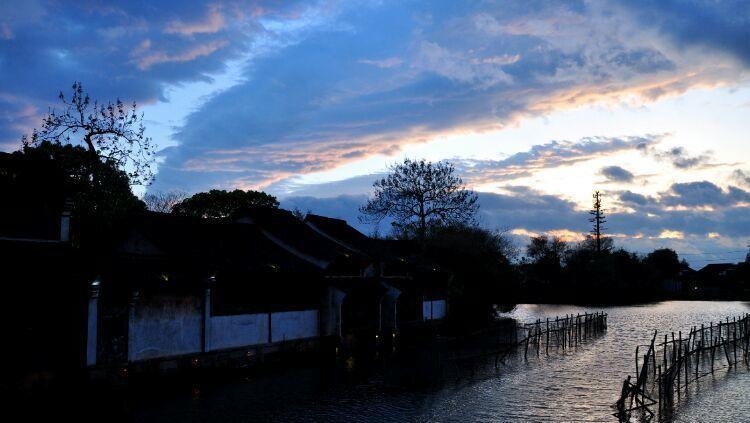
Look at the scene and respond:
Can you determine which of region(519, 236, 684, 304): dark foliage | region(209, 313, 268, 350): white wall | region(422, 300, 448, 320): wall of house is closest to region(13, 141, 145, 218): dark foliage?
region(209, 313, 268, 350): white wall

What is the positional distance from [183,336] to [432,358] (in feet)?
43.6

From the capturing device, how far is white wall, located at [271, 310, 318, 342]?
30.1m

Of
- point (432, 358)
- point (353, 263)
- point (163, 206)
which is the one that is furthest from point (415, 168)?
point (163, 206)

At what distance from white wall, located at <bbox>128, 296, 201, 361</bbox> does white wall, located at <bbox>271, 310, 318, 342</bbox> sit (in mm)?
5208

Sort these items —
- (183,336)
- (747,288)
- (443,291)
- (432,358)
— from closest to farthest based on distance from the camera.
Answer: (183,336)
(432,358)
(443,291)
(747,288)

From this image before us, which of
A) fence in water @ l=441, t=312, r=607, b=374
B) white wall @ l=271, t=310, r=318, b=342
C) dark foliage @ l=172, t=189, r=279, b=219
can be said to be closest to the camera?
white wall @ l=271, t=310, r=318, b=342

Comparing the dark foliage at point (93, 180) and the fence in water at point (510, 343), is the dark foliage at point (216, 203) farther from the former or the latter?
the fence in water at point (510, 343)

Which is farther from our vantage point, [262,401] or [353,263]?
[353,263]

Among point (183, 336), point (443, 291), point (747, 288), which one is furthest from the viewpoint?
point (747, 288)

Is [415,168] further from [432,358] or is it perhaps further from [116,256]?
[116,256]

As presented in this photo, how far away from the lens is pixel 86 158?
3569 centimetres

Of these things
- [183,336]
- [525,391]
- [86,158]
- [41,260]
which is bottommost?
[525,391]

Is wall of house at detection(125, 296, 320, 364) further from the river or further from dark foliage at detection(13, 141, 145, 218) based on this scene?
dark foliage at detection(13, 141, 145, 218)

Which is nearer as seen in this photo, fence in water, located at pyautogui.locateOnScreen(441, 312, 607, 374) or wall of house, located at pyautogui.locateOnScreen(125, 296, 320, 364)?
wall of house, located at pyautogui.locateOnScreen(125, 296, 320, 364)
